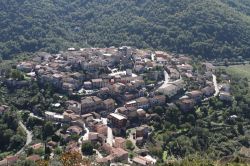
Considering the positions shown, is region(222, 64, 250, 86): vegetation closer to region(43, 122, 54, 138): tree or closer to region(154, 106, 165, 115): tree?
region(154, 106, 165, 115): tree

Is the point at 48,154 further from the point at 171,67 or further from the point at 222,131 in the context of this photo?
the point at 171,67

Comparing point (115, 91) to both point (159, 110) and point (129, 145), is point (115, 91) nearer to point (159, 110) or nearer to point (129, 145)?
point (159, 110)

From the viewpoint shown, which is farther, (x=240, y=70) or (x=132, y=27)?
(x=132, y=27)

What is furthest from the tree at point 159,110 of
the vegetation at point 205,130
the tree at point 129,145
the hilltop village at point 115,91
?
the tree at point 129,145

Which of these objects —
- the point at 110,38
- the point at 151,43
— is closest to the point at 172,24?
the point at 151,43

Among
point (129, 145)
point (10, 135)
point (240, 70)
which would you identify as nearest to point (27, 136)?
point (10, 135)

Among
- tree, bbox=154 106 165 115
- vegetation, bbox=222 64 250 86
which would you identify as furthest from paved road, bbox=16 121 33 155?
vegetation, bbox=222 64 250 86
